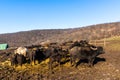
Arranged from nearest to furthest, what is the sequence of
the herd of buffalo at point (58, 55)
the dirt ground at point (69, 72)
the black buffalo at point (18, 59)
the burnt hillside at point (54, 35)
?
the dirt ground at point (69, 72), the herd of buffalo at point (58, 55), the black buffalo at point (18, 59), the burnt hillside at point (54, 35)

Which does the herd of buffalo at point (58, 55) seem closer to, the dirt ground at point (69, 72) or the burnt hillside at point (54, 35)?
the dirt ground at point (69, 72)

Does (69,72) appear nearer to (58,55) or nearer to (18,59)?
(58,55)

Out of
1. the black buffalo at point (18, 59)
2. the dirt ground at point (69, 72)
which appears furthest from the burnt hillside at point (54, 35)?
the dirt ground at point (69, 72)

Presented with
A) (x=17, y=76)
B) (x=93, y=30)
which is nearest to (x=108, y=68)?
(x=17, y=76)

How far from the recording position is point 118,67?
2191 cm

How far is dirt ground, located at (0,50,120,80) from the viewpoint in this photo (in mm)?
19484

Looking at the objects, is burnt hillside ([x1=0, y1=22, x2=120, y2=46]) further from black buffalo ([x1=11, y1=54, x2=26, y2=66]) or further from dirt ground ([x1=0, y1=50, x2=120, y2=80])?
dirt ground ([x1=0, y1=50, x2=120, y2=80])

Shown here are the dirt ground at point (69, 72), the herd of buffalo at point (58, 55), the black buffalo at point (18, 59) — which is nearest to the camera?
the dirt ground at point (69, 72)

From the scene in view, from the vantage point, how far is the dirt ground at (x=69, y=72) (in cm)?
1948

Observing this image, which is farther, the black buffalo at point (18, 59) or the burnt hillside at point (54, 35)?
the burnt hillside at point (54, 35)

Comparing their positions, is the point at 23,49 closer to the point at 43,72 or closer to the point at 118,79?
the point at 43,72

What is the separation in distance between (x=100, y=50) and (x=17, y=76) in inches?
405

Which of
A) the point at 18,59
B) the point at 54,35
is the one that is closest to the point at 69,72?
the point at 18,59

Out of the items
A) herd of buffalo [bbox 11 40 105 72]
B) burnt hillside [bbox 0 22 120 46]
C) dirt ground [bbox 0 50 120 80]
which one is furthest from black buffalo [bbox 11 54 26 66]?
burnt hillside [bbox 0 22 120 46]
